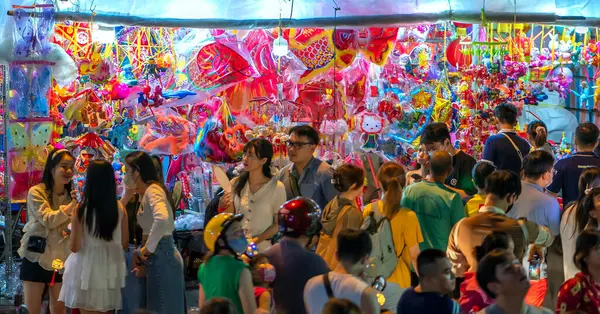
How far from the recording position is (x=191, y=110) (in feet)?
31.2

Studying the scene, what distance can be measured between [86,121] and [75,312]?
2.71 meters

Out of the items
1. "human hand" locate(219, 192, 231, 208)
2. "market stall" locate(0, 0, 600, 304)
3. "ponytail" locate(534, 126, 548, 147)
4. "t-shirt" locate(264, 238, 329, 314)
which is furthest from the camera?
"market stall" locate(0, 0, 600, 304)

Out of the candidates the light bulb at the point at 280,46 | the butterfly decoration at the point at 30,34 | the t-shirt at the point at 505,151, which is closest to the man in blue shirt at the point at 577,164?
the t-shirt at the point at 505,151

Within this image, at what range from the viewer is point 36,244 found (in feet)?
21.1

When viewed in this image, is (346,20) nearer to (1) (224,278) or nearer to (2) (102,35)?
(2) (102,35)

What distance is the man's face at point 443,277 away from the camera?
13.6 ft

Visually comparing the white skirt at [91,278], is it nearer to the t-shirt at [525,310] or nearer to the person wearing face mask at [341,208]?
the person wearing face mask at [341,208]

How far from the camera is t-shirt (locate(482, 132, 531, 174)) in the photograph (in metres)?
7.79

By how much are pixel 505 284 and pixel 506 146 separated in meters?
3.95

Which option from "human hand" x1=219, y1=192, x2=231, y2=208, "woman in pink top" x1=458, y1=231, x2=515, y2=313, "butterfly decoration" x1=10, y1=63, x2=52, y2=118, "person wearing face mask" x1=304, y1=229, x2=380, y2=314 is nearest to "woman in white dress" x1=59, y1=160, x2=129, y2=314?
"human hand" x1=219, y1=192, x2=231, y2=208

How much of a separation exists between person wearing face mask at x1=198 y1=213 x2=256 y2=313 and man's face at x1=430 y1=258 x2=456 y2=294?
836 mm

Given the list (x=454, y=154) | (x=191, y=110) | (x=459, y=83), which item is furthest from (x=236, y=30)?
(x=454, y=154)

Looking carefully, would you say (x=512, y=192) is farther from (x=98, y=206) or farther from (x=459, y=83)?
(x=459, y=83)

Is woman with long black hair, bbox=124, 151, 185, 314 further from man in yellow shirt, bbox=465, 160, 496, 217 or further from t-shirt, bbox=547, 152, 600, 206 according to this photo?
t-shirt, bbox=547, 152, 600, 206
